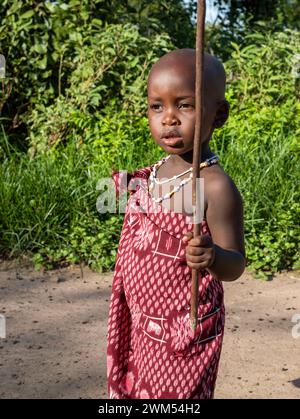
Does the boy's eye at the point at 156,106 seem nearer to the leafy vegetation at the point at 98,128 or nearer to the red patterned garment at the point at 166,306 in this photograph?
the red patterned garment at the point at 166,306

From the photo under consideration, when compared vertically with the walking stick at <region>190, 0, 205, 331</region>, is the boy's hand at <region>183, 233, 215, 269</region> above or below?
below

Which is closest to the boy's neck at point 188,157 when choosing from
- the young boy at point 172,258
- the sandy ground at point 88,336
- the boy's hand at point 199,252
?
the young boy at point 172,258

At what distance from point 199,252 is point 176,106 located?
0.44 meters

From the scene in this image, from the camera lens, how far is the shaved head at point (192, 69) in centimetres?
204

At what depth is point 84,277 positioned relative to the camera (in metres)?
4.62

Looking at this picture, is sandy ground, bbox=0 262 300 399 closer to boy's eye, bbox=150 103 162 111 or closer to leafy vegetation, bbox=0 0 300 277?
leafy vegetation, bbox=0 0 300 277

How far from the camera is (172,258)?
2125 millimetres

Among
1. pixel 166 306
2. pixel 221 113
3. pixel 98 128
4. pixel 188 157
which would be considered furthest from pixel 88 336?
pixel 98 128

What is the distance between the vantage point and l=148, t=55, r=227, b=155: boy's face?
2023 millimetres

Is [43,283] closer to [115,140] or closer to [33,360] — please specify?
[33,360]

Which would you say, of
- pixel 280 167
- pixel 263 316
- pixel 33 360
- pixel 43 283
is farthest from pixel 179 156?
pixel 280 167

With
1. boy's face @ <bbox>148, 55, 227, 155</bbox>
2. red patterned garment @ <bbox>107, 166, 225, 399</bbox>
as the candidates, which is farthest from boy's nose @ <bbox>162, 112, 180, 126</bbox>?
red patterned garment @ <bbox>107, 166, 225, 399</bbox>

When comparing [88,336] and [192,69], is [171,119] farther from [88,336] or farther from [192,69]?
[88,336]

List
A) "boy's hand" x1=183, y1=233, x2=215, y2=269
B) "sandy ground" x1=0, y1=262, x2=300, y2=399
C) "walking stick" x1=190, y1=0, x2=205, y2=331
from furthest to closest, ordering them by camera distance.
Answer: "sandy ground" x1=0, y1=262, x2=300, y2=399 < "boy's hand" x1=183, y1=233, x2=215, y2=269 < "walking stick" x1=190, y1=0, x2=205, y2=331
